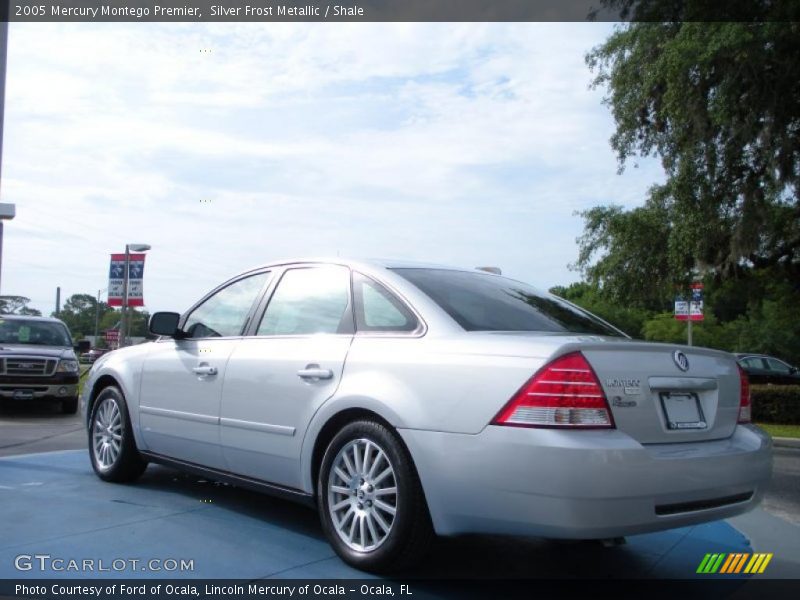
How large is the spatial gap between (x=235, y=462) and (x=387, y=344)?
1.38m

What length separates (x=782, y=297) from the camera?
21.5 m

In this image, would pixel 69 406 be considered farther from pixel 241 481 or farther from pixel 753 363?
pixel 753 363

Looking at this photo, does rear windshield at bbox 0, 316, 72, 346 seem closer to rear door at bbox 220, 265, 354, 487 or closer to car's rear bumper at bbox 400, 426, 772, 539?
rear door at bbox 220, 265, 354, 487

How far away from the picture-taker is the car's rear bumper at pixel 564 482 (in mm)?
3281

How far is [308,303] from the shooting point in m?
4.79

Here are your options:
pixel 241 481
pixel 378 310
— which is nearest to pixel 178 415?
pixel 241 481

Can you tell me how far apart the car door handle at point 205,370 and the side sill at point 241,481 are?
0.60 meters

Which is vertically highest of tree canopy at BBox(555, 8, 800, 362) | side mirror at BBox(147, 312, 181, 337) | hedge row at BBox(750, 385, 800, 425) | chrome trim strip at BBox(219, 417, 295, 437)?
tree canopy at BBox(555, 8, 800, 362)

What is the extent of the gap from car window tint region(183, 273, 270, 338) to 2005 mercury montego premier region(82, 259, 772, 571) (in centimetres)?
4

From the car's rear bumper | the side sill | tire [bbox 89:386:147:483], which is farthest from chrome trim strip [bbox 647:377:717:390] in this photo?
tire [bbox 89:386:147:483]

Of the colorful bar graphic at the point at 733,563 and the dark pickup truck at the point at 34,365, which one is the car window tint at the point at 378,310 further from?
the dark pickup truck at the point at 34,365

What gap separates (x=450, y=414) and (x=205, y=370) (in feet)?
6.91

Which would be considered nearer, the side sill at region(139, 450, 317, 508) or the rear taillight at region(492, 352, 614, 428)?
the rear taillight at region(492, 352, 614, 428)

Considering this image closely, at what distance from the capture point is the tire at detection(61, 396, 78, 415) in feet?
44.9
